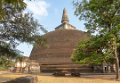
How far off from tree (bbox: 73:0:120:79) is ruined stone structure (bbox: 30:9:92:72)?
96.0 feet

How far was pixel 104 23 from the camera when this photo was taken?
3569 cm

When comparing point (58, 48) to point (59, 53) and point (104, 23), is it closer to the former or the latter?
point (59, 53)

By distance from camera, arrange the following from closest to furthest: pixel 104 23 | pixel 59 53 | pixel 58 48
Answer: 1. pixel 104 23
2. pixel 59 53
3. pixel 58 48

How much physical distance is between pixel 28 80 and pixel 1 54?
343cm

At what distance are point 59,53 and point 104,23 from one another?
39.4m

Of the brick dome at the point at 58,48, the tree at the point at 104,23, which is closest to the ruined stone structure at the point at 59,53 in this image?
the brick dome at the point at 58,48

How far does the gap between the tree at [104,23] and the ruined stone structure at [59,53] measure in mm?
29255

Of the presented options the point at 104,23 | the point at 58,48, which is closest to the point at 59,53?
the point at 58,48

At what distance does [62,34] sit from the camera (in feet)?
265

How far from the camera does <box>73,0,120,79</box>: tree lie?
34594 millimetres

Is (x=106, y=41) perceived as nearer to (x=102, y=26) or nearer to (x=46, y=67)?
(x=102, y=26)

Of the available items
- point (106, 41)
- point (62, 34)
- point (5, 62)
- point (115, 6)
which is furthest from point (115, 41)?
point (62, 34)

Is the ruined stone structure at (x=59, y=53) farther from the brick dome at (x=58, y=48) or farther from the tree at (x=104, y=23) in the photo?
the tree at (x=104, y=23)

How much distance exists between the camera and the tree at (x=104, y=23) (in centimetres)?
3459
